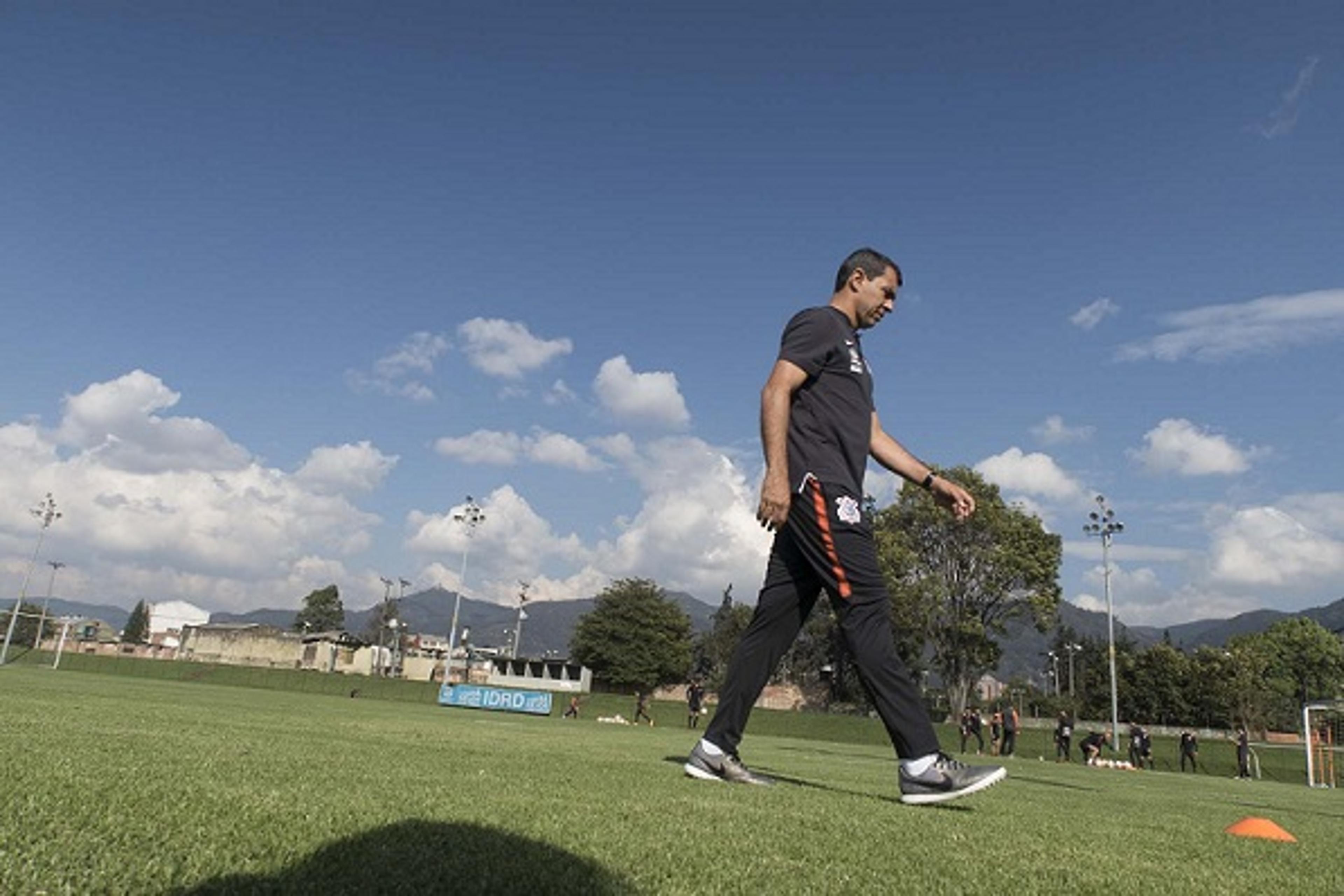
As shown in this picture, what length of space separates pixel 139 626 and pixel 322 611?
42.5 m

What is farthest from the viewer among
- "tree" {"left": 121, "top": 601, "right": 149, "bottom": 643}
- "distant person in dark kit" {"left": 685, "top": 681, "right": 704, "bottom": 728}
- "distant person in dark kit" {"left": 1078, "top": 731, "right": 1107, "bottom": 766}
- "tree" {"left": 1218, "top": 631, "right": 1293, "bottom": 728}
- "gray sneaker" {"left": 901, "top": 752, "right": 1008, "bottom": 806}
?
"tree" {"left": 121, "top": 601, "right": 149, "bottom": 643}

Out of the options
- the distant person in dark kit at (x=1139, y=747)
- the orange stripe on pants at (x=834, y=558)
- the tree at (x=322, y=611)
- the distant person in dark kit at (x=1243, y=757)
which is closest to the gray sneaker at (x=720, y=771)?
the orange stripe on pants at (x=834, y=558)

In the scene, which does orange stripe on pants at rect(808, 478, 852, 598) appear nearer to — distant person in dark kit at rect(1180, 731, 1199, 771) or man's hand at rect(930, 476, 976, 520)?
man's hand at rect(930, 476, 976, 520)

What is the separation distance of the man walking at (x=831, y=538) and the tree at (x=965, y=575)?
35504 mm

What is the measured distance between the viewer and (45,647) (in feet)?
299

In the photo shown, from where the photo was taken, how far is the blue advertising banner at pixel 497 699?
4078 centimetres

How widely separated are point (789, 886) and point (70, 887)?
54.0 inches

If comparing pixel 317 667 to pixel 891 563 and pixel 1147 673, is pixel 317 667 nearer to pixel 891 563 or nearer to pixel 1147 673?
pixel 891 563

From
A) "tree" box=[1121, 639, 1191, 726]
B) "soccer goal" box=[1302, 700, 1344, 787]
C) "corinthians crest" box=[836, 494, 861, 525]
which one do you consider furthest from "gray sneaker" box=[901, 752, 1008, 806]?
"tree" box=[1121, 639, 1191, 726]

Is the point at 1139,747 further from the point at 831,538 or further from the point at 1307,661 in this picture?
the point at 1307,661

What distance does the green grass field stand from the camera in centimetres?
165

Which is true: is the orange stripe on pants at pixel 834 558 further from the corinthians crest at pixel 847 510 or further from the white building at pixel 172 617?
the white building at pixel 172 617

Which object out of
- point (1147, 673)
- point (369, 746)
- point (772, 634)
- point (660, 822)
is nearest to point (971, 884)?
point (660, 822)

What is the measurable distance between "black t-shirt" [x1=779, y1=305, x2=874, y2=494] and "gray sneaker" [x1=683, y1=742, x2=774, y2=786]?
1.42 metres
